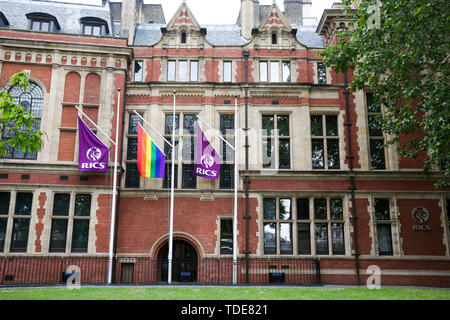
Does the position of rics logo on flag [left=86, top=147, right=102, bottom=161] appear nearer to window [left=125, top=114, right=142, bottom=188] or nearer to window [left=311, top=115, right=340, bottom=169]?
window [left=125, top=114, right=142, bottom=188]

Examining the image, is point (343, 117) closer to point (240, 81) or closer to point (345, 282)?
point (240, 81)

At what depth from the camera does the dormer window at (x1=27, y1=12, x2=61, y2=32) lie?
2114 centimetres

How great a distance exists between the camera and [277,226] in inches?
762

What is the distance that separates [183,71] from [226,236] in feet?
30.8

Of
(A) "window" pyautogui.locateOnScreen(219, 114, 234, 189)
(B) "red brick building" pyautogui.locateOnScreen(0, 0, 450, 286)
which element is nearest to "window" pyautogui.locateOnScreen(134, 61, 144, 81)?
(B) "red brick building" pyautogui.locateOnScreen(0, 0, 450, 286)

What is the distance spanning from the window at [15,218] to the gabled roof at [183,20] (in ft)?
38.9

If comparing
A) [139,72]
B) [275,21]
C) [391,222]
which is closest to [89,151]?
[139,72]

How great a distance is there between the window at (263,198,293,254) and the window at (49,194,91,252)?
883 centimetres

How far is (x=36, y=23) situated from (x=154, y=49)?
6646 mm

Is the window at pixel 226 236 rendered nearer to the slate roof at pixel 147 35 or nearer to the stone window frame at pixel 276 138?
the stone window frame at pixel 276 138

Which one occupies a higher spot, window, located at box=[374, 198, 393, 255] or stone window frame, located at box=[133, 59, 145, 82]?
stone window frame, located at box=[133, 59, 145, 82]

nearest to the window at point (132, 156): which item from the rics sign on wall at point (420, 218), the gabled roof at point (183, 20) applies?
the gabled roof at point (183, 20)

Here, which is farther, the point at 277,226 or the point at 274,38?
the point at 274,38

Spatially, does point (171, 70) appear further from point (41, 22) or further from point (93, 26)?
point (41, 22)
